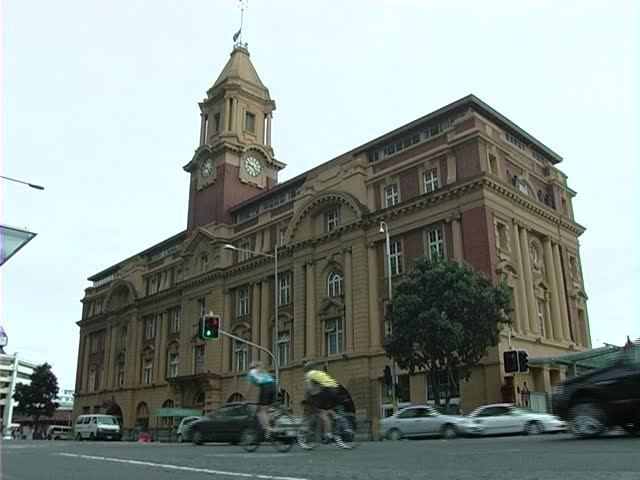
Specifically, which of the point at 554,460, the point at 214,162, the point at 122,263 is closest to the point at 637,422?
the point at 554,460

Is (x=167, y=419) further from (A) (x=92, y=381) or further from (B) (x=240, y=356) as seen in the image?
(A) (x=92, y=381)

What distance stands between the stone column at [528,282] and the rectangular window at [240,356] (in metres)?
21.3

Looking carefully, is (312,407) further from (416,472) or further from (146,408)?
(146,408)

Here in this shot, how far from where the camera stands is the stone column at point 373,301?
37031 mm

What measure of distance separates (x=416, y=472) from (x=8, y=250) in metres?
6.50

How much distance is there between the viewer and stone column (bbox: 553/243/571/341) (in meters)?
37.5

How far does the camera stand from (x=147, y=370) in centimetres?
5775

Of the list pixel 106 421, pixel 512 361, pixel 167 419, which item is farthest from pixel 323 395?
pixel 167 419

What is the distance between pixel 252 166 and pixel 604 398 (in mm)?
46673

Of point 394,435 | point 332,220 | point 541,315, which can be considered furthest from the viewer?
point 332,220

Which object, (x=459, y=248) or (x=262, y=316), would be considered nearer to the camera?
(x=459, y=248)

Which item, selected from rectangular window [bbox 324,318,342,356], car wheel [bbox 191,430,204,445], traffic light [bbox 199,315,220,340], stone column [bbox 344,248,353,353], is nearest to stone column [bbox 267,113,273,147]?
stone column [bbox 344,248,353,353]

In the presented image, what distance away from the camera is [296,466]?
30.4 ft

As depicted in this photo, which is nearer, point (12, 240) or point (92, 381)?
point (12, 240)
